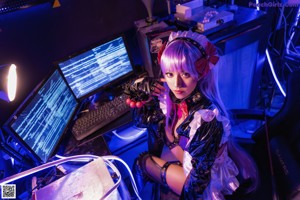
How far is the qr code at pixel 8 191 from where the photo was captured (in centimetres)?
105

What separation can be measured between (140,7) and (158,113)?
3.41ft

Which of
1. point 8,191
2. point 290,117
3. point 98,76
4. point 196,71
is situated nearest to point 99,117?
point 98,76

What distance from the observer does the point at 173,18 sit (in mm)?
1920

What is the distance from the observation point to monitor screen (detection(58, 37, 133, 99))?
1616 millimetres

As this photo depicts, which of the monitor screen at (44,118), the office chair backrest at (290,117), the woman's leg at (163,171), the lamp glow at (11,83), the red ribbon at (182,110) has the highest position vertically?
the lamp glow at (11,83)

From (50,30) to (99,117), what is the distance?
730 millimetres

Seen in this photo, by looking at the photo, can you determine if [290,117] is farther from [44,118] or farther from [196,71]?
[44,118]

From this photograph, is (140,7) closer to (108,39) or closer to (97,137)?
(108,39)

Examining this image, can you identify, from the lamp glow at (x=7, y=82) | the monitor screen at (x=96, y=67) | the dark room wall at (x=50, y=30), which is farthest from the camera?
the monitor screen at (x=96, y=67)

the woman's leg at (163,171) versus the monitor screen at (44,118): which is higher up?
the monitor screen at (44,118)

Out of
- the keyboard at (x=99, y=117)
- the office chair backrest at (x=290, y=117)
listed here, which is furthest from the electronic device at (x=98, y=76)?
the office chair backrest at (x=290, y=117)

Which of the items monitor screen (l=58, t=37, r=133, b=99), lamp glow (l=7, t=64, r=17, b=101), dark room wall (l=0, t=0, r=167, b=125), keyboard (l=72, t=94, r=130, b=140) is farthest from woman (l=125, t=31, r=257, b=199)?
dark room wall (l=0, t=0, r=167, b=125)

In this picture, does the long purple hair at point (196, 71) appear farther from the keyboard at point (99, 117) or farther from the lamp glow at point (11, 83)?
the lamp glow at point (11, 83)

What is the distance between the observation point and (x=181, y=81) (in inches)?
44.1
